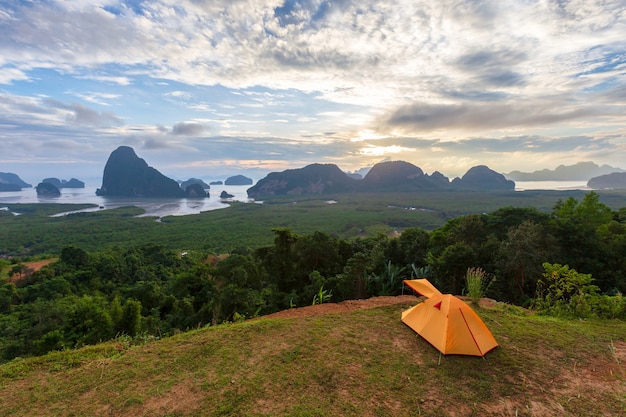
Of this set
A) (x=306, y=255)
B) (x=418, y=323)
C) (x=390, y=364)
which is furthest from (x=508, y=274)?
(x=306, y=255)

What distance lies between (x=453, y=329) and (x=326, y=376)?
216 cm

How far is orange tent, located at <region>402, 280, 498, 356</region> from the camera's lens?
13.9 ft

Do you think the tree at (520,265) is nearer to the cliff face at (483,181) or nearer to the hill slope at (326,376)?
the hill slope at (326,376)

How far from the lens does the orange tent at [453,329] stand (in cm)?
425

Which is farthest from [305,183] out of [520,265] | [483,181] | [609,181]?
[609,181]

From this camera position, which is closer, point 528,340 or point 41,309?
point 528,340

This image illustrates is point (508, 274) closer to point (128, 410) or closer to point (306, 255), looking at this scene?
point (306, 255)

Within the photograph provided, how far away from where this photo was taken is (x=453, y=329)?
14.4 ft

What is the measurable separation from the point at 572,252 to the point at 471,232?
3188mm

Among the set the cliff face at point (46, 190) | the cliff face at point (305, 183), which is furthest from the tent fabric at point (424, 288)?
the cliff face at point (46, 190)

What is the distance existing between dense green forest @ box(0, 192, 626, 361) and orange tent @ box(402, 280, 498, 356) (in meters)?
3.04

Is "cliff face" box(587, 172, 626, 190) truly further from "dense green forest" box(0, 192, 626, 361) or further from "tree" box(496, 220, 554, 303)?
"tree" box(496, 220, 554, 303)

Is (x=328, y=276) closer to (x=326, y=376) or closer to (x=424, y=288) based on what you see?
(x=424, y=288)

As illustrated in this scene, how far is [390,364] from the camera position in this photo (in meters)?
4.05
